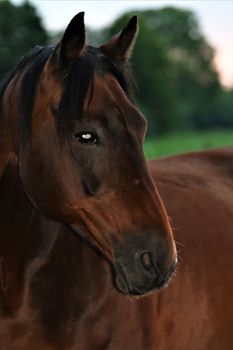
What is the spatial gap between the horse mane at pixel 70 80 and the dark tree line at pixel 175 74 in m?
61.3

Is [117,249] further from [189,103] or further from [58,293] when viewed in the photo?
[189,103]

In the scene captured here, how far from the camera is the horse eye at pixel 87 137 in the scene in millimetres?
2736

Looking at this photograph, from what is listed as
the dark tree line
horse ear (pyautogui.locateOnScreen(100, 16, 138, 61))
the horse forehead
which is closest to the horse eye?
the horse forehead

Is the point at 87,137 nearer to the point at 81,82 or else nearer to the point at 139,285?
the point at 81,82

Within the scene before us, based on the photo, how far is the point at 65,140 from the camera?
2.78m

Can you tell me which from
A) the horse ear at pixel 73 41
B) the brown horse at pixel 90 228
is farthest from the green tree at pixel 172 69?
the horse ear at pixel 73 41

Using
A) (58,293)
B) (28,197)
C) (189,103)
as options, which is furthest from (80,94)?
(189,103)

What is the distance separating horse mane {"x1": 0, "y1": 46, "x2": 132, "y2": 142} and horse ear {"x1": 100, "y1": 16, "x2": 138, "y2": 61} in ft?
0.18

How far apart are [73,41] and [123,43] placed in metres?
0.38

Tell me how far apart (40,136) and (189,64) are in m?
84.0

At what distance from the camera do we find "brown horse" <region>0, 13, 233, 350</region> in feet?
8.98

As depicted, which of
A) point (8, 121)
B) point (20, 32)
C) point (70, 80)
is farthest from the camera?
point (20, 32)

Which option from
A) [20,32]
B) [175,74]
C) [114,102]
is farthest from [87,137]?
[175,74]

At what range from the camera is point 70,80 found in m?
2.83
